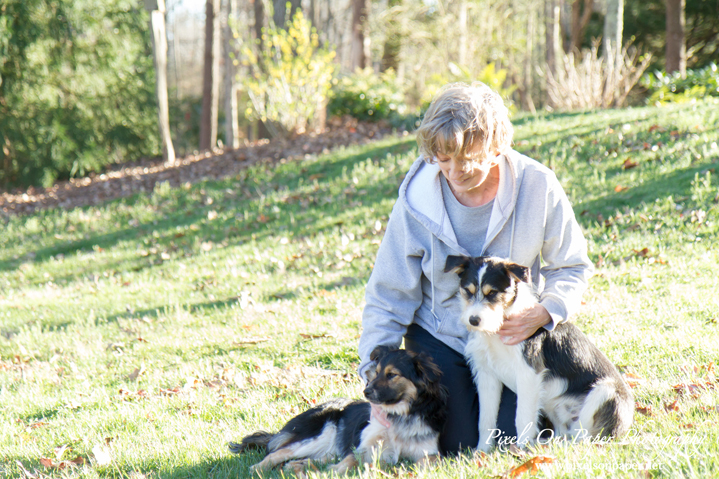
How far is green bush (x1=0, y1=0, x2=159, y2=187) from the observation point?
19.4 m

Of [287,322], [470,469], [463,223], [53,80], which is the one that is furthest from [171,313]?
[53,80]

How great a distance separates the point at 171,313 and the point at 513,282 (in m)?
5.03

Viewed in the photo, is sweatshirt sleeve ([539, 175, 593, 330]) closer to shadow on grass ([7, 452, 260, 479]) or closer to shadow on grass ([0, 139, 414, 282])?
shadow on grass ([7, 452, 260, 479])

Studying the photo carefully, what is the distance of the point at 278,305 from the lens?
6.98m

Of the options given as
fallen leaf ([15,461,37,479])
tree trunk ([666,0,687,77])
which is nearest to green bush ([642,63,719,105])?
tree trunk ([666,0,687,77])

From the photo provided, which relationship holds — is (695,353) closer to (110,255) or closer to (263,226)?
(263,226)

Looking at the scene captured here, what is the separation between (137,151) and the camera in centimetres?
2275

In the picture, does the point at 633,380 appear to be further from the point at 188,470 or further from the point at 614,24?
the point at 614,24

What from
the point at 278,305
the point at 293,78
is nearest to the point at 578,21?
the point at 293,78

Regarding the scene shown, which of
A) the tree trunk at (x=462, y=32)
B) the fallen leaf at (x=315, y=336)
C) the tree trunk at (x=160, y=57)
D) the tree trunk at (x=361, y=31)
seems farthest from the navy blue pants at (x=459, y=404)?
the tree trunk at (x=361, y=31)

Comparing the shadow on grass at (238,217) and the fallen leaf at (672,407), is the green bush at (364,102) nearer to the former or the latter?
the shadow on grass at (238,217)

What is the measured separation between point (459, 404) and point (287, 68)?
13056 mm

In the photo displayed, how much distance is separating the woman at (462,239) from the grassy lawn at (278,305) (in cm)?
68

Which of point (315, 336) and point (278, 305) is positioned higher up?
point (315, 336)
